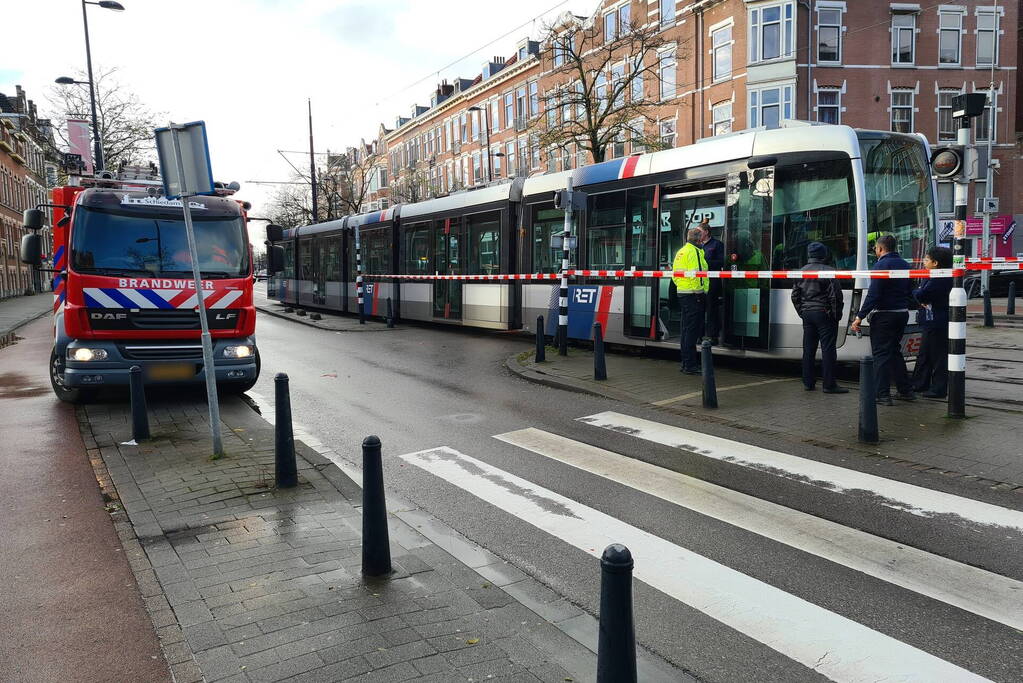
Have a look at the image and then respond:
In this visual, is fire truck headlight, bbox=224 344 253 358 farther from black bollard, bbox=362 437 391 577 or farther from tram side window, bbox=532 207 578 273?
tram side window, bbox=532 207 578 273

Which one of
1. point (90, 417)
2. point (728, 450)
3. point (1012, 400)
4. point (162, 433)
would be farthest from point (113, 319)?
point (1012, 400)

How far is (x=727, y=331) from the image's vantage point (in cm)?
1069

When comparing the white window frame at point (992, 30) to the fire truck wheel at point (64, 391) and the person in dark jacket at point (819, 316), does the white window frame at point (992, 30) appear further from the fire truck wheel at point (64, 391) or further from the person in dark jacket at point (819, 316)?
the fire truck wheel at point (64, 391)

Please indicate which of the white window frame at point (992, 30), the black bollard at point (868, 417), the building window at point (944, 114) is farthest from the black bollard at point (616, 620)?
the white window frame at point (992, 30)

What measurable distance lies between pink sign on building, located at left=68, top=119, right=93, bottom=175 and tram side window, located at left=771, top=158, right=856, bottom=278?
68.9 ft

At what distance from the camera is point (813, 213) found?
9.70m

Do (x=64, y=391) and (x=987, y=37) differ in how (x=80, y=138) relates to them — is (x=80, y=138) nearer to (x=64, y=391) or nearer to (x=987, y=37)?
(x=64, y=391)

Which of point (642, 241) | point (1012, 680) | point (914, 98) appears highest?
point (914, 98)

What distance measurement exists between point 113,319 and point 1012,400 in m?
9.78

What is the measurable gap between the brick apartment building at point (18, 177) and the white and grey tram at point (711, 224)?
3724cm

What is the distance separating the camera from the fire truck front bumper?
27.7 ft

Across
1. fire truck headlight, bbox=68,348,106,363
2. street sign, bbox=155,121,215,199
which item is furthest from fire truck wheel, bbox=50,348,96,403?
street sign, bbox=155,121,215,199

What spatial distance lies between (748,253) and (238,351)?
6.64 metres

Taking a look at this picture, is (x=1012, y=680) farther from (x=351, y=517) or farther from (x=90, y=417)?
(x=90, y=417)
